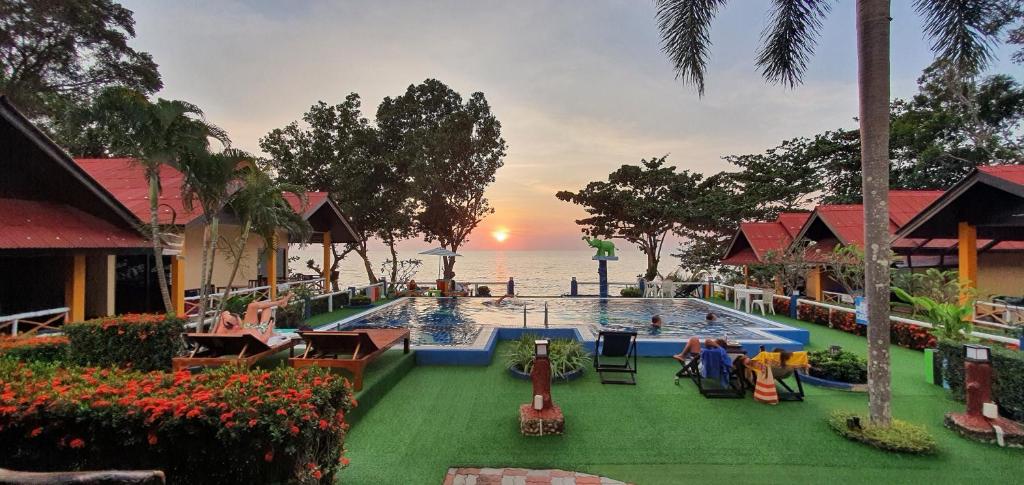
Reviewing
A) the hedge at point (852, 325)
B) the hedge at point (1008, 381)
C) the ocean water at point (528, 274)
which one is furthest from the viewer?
the ocean water at point (528, 274)

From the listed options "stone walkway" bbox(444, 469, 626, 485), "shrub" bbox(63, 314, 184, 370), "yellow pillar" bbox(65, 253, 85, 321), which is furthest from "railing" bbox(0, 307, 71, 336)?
"stone walkway" bbox(444, 469, 626, 485)

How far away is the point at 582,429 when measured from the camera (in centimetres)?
512

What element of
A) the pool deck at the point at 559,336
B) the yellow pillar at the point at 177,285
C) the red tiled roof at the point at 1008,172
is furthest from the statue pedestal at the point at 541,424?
the red tiled roof at the point at 1008,172

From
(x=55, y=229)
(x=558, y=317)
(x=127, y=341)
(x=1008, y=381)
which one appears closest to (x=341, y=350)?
(x=127, y=341)

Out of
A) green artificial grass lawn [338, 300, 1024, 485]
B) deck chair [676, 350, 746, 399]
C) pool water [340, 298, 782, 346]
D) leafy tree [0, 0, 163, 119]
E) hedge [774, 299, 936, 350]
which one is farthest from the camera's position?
leafy tree [0, 0, 163, 119]

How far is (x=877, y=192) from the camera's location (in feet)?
16.0

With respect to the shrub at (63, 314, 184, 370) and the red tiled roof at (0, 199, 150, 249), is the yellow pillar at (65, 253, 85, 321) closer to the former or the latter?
the red tiled roof at (0, 199, 150, 249)

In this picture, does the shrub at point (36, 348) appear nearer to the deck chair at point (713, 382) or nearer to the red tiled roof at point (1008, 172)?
the deck chair at point (713, 382)

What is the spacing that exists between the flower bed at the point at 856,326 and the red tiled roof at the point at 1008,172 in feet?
10.3

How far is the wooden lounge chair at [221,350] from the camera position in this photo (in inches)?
232

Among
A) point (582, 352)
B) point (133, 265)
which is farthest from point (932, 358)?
point (133, 265)

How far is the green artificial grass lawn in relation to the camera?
412 cm

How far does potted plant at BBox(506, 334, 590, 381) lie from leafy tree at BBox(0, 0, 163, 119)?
1515 cm

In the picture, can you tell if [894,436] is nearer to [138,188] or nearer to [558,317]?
[558,317]
